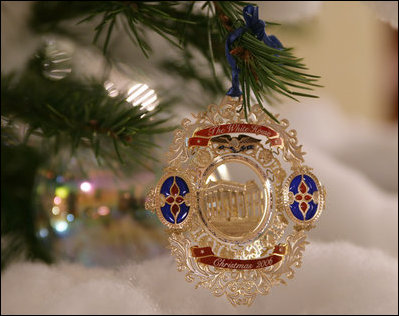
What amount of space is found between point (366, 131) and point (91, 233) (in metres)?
0.37

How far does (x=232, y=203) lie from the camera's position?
31 cm

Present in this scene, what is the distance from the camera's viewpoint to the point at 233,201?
1.03ft

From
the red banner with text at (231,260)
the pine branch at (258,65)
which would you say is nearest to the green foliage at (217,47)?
the pine branch at (258,65)

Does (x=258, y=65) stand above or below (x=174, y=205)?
above

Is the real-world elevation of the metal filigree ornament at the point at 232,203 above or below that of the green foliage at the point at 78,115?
below

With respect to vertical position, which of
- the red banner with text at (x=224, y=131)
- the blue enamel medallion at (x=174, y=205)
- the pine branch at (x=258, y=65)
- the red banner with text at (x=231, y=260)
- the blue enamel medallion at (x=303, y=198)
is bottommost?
the red banner with text at (x=231, y=260)

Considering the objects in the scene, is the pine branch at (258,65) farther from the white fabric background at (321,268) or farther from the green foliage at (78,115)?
the white fabric background at (321,268)

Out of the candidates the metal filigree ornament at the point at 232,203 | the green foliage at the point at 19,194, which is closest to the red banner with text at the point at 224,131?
the metal filigree ornament at the point at 232,203

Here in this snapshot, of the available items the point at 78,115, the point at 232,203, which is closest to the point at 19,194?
the point at 78,115

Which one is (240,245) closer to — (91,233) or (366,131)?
(91,233)

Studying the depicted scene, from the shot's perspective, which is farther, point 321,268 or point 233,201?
point 321,268

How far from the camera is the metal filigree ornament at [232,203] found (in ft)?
1.01

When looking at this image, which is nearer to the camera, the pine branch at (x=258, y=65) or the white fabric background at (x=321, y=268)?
the pine branch at (x=258, y=65)

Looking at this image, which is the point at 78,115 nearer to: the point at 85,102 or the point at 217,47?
the point at 85,102
